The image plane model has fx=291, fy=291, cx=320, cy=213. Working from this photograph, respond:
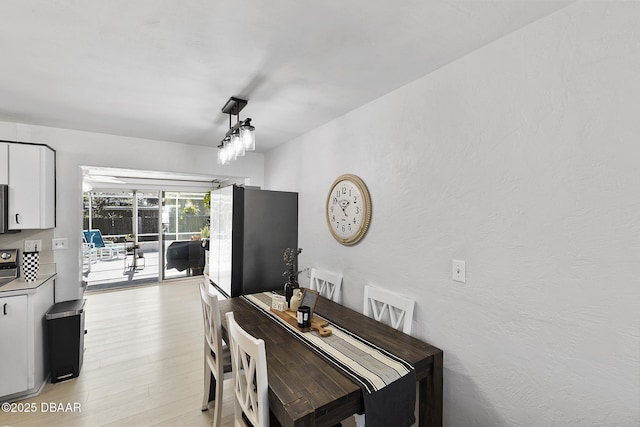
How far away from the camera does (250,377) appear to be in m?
1.38

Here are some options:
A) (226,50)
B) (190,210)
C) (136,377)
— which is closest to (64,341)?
(136,377)

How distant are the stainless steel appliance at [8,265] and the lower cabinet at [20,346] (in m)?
0.50

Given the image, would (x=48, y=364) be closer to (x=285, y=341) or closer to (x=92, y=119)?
(x=92, y=119)

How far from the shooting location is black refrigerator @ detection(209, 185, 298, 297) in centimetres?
306

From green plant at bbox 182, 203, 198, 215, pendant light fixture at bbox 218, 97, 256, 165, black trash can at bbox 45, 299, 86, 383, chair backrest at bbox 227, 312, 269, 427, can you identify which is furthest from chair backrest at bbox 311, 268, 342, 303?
green plant at bbox 182, 203, 198, 215

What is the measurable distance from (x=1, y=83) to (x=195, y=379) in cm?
267

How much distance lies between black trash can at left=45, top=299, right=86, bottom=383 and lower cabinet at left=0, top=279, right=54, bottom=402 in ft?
0.30

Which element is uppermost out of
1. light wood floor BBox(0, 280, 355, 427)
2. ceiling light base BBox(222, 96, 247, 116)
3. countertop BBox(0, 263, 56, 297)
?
ceiling light base BBox(222, 96, 247, 116)

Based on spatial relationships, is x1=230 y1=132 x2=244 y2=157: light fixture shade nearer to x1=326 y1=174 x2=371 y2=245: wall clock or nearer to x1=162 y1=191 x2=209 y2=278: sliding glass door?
x1=326 y1=174 x2=371 y2=245: wall clock

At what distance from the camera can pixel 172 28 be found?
1.36 m

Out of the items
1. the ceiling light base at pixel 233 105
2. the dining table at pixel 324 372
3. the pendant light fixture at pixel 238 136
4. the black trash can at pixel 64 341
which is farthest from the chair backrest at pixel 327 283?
the black trash can at pixel 64 341

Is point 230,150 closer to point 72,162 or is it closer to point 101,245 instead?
point 72,162

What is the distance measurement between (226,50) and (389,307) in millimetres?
1925

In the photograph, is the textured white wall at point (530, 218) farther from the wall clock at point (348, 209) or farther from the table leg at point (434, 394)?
the wall clock at point (348, 209)
